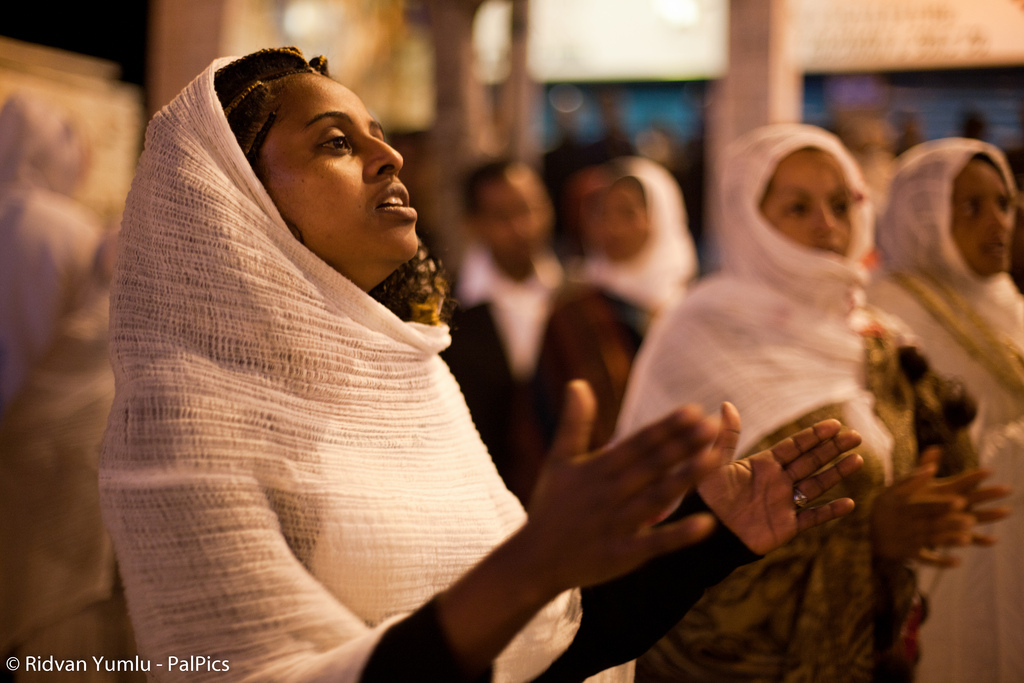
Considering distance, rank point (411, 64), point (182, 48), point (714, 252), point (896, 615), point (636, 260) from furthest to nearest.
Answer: point (411, 64)
point (714, 252)
point (182, 48)
point (636, 260)
point (896, 615)

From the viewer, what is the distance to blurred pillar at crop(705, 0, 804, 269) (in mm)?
4770

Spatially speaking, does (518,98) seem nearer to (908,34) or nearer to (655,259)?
(655,259)

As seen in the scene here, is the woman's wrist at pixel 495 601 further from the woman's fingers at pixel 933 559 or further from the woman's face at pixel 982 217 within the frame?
the woman's face at pixel 982 217

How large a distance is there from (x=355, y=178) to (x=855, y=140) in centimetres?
481

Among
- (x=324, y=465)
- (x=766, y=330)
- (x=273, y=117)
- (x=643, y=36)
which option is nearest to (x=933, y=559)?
(x=766, y=330)

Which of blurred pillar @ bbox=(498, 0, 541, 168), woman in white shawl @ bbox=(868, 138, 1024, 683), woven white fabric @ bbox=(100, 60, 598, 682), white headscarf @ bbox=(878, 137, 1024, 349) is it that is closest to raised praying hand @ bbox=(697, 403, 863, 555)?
woven white fabric @ bbox=(100, 60, 598, 682)

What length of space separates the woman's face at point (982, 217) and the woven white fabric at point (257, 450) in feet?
6.20

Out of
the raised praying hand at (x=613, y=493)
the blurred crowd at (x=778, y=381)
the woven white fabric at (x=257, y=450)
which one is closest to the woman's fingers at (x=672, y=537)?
the raised praying hand at (x=613, y=493)

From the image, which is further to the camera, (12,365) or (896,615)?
(12,365)

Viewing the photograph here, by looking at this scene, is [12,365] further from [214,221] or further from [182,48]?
[182,48]

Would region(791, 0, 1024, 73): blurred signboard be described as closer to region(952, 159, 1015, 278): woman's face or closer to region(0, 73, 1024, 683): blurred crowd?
region(0, 73, 1024, 683): blurred crowd

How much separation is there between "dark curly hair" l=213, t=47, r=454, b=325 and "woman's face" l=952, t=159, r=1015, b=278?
1809 millimetres

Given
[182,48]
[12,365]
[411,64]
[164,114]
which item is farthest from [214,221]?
[411,64]

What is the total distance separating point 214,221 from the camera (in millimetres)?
1117
